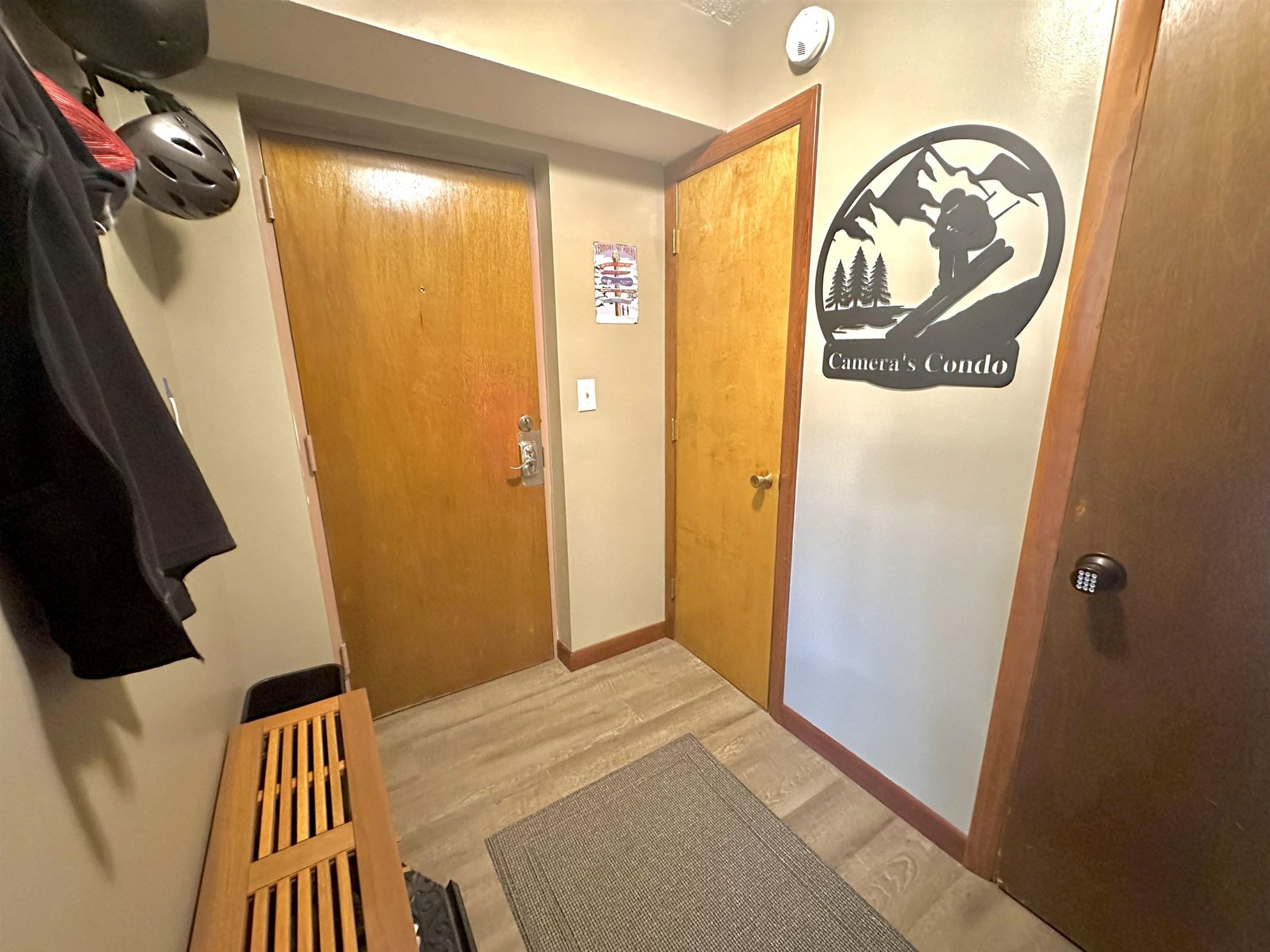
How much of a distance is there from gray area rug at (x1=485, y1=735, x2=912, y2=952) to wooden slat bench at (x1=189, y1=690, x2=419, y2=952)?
51 centimetres

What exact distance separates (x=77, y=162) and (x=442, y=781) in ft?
5.72

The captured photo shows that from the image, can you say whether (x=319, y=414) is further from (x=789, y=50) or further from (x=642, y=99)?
(x=789, y=50)

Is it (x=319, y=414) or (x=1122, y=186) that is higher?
(x=1122, y=186)

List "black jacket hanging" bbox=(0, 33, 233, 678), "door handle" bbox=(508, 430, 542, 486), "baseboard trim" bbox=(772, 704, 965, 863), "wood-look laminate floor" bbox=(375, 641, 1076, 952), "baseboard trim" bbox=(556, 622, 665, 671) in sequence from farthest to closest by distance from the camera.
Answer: "baseboard trim" bbox=(556, 622, 665, 671) < "door handle" bbox=(508, 430, 542, 486) < "baseboard trim" bbox=(772, 704, 965, 863) < "wood-look laminate floor" bbox=(375, 641, 1076, 952) < "black jacket hanging" bbox=(0, 33, 233, 678)

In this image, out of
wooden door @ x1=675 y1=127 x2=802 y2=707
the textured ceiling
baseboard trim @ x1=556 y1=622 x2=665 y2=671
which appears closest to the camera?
the textured ceiling

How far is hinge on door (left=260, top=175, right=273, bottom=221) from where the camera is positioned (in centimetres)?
144

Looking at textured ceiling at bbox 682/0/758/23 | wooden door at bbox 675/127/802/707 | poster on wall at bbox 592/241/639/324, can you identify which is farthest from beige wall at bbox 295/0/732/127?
poster on wall at bbox 592/241/639/324

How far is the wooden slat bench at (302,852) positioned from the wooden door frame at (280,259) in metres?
0.56

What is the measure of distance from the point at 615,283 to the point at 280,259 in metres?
1.09

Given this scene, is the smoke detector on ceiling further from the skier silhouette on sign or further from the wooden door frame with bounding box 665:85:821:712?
the skier silhouette on sign

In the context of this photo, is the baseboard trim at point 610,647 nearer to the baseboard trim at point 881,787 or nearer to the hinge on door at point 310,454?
the baseboard trim at point 881,787

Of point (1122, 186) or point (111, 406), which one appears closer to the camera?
point (111, 406)

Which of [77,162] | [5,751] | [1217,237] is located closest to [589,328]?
[77,162]

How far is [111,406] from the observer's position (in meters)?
0.59
